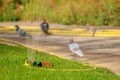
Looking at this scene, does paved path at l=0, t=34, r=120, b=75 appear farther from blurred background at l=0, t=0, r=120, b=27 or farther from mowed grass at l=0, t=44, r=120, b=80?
blurred background at l=0, t=0, r=120, b=27

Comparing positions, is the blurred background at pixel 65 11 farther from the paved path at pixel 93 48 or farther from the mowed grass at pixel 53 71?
the mowed grass at pixel 53 71

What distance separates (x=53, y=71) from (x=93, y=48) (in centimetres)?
639

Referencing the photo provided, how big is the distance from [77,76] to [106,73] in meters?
0.97

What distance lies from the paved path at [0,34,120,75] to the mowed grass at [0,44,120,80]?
29.3 inches

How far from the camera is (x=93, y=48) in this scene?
694 inches

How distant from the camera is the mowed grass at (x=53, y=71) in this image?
1060cm

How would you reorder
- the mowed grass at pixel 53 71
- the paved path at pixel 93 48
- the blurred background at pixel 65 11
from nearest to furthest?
the mowed grass at pixel 53 71, the paved path at pixel 93 48, the blurred background at pixel 65 11

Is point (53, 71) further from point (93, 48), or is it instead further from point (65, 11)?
point (65, 11)

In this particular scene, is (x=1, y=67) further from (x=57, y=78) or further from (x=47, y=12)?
(x=47, y=12)

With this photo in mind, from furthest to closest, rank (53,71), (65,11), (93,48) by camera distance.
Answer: (65,11), (93,48), (53,71)

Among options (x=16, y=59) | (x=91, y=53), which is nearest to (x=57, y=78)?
(x=16, y=59)

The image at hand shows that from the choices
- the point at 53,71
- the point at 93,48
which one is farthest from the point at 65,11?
the point at 53,71

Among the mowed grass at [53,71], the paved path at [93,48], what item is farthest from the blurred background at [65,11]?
the mowed grass at [53,71]

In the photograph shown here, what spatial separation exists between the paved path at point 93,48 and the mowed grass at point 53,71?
2.44ft
